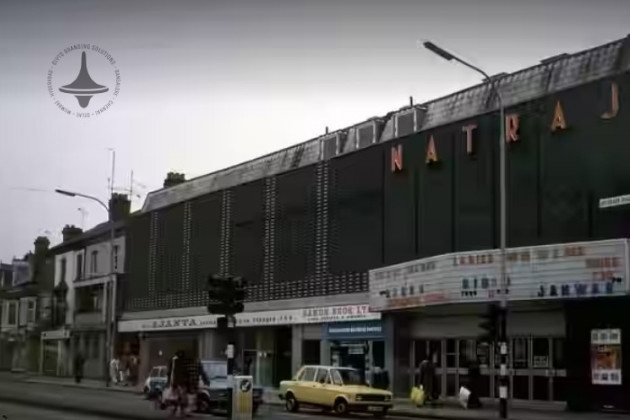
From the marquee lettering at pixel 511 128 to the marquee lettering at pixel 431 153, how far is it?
11.6ft

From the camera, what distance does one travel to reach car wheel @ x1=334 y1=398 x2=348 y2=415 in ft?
94.4

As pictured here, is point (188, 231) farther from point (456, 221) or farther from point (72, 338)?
point (456, 221)

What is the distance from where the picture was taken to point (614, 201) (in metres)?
29.3

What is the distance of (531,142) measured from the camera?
106 ft

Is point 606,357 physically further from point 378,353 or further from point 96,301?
point 96,301

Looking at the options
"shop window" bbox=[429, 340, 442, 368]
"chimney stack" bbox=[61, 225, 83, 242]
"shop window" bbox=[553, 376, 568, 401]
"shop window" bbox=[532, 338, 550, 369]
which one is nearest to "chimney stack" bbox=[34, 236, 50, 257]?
"chimney stack" bbox=[61, 225, 83, 242]

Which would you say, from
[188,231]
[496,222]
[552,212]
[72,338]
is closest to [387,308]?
[496,222]

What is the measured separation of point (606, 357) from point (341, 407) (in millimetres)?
8526

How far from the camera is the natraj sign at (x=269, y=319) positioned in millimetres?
39906

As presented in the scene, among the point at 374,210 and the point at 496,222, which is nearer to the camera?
the point at 496,222

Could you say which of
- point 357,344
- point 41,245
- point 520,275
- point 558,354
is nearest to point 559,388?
point 558,354

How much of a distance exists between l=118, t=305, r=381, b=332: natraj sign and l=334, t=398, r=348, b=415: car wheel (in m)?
9.73

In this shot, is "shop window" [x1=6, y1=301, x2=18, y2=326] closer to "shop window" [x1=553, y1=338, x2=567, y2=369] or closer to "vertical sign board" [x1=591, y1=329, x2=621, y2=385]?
"shop window" [x1=553, y1=338, x2=567, y2=369]

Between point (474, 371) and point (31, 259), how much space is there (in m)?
16.7
